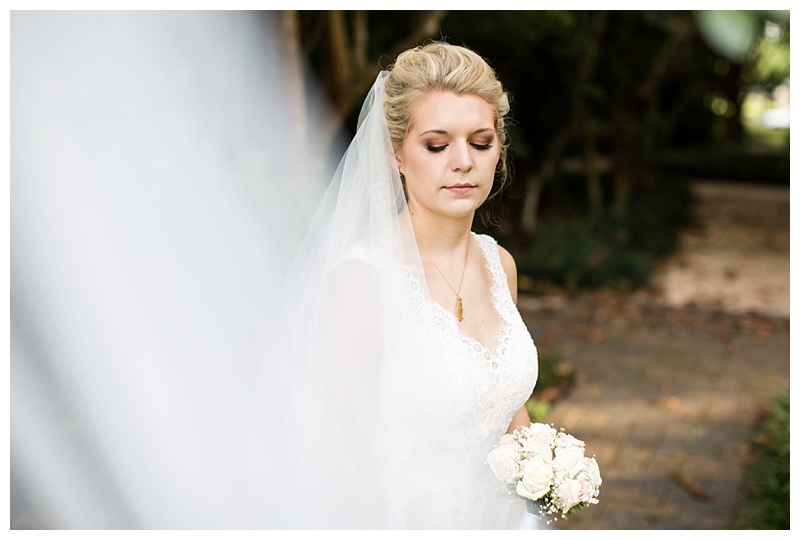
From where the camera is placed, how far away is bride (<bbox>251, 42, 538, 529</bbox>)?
2.29m

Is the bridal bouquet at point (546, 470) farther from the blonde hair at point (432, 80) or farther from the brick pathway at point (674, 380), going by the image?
the brick pathway at point (674, 380)

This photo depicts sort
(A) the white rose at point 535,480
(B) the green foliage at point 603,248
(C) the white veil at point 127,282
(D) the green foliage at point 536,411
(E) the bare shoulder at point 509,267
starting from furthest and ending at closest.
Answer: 1. (B) the green foliage at point 603,248
2. (D) the green foliage at point 536,411
3. (C) the white veil at point 127,282
4. (E) the bare shoulder at point 509,267
5. (A) the white rose at point 535,480

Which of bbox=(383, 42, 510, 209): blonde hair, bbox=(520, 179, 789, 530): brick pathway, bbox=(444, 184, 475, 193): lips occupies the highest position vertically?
bbox=(383, 42, 510, 209): blonde hair

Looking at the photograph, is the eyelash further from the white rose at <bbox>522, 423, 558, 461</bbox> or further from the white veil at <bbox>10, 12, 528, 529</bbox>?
the white veil at <bbox>10, 12, 528, 529</bbox>

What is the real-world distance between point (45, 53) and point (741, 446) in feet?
15.5

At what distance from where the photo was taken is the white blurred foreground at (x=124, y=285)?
3.98 metres

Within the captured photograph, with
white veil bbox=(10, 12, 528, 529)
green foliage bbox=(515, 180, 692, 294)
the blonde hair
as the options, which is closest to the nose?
the blonde hair

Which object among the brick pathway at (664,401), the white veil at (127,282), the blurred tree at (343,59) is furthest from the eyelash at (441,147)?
the blurred tree at (343,59)

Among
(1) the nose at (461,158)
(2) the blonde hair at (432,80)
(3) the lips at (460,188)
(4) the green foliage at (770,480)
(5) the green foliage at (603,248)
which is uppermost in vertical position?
(2) the blonde hair at (432,80)

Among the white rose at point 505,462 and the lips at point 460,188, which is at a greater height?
the lips at point 460,188

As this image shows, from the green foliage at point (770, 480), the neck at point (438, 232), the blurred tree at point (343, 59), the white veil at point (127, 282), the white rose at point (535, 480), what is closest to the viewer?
the white rose at point (535, 480)

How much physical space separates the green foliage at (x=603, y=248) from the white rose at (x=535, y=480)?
24.2ft

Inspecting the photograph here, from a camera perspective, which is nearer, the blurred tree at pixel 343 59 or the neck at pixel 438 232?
the neck at pixel 438 232
